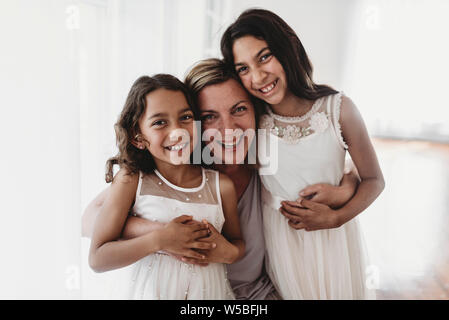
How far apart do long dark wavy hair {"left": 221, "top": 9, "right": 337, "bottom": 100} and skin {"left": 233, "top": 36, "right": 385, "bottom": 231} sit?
0.01 meters

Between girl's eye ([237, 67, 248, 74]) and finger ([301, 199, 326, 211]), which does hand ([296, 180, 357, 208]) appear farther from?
girl's eye ([237, 67, 248, 74])

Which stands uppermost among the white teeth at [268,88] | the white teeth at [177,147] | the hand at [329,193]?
the white teeth at [268,88]

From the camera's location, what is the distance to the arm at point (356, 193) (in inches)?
34.3

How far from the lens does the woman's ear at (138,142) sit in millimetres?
828

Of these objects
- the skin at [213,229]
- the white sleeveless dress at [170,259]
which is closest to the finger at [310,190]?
the skin at [213,229]

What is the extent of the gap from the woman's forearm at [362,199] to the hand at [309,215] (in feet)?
0.07

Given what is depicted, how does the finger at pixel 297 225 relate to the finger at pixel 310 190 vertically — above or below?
below

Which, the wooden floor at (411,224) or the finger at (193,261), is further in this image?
the wooden floor at (411,224)

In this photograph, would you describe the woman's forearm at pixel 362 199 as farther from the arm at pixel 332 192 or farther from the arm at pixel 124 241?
the arm at pixel 124 241

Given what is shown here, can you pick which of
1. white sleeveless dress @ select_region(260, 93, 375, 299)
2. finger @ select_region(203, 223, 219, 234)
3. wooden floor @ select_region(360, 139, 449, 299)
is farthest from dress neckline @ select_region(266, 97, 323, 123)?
finger @ select_region(203, 223, 219, 234)

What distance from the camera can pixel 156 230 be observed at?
81 cm

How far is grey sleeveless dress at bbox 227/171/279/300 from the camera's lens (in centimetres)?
92

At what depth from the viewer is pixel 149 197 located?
0.84 meters
